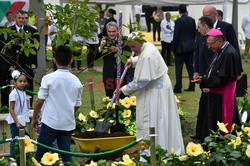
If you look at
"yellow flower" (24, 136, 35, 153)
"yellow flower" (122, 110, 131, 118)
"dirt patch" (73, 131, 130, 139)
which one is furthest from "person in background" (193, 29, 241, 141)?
"yellow flower" (24, 136, 35, 153)

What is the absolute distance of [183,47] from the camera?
16938 mm

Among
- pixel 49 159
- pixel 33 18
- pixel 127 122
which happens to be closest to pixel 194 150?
pixel 49 159

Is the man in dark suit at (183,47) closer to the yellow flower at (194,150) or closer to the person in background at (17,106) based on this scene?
the person in background at (17,106)

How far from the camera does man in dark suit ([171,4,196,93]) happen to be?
16859 mm

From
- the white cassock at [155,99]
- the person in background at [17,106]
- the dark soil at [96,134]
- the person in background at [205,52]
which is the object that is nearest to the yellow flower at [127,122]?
the person in background at [205,52]

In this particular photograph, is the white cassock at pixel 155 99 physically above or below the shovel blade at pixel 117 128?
above

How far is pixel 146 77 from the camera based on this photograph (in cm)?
945

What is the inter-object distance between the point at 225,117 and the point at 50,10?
9.04 feet

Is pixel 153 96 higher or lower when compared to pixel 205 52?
lower

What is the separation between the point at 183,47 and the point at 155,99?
291 inches

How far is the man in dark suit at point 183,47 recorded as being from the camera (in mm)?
16859

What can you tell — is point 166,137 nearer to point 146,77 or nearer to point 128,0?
point 146,77

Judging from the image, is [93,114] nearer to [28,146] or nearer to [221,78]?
[221,78]

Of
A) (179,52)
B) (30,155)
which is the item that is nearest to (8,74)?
(179,52)
